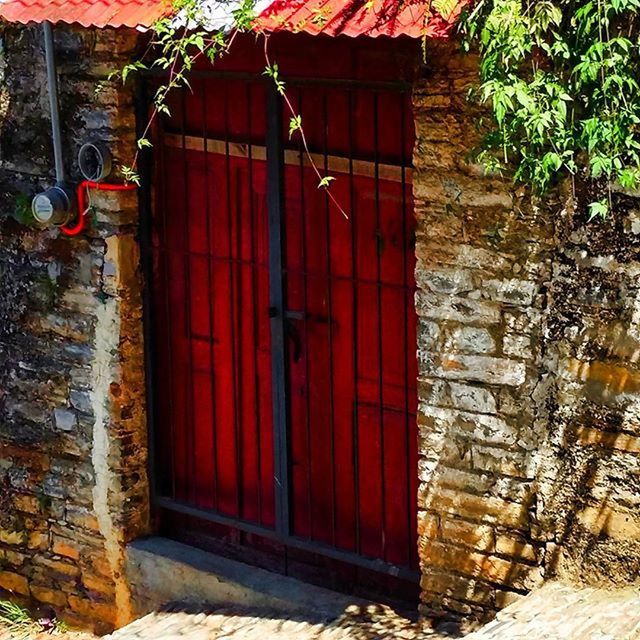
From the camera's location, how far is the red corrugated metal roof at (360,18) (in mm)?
4785

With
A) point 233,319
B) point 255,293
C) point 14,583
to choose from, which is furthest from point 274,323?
point 14,583

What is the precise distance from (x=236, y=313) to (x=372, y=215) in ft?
3.02

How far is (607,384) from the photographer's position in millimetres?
5004

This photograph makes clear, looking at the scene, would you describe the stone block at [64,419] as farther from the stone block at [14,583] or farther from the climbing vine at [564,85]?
the climbing vine at [564,85]

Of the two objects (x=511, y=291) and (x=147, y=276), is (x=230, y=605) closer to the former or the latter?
(x=147, y=276)

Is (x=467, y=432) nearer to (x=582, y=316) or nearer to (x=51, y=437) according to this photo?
(x=582, y=316)

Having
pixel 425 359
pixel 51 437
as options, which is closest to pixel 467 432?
pixel 425 359

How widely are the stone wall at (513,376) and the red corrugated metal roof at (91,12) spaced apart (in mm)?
1068

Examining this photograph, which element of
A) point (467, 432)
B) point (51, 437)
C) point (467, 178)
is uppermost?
point (467, 178)

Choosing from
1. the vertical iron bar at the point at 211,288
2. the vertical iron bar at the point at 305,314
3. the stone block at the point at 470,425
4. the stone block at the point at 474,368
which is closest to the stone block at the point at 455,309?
the stone block at the point at 474,368

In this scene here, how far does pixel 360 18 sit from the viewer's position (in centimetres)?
489

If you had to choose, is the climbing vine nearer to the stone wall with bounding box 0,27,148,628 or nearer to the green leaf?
the green leaf

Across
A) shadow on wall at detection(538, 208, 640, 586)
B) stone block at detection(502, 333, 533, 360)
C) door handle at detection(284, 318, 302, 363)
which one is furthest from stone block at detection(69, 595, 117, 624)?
stone block at detection(502, 333, 533, 360)

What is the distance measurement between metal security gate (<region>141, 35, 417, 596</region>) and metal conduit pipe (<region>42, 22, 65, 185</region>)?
45 cm
